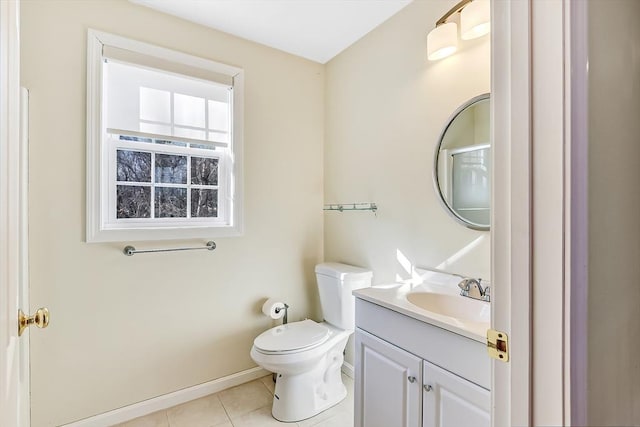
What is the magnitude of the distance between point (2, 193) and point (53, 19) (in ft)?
5.12

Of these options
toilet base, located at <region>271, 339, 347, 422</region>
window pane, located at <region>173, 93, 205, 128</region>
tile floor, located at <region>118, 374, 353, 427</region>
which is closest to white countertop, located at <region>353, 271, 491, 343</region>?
toilet base, located at <region>271, 339, 347, 422</region>

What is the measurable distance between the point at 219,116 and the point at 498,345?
207cm

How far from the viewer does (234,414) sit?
6.09 feet

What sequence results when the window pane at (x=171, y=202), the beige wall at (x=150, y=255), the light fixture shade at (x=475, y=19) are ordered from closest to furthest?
the light fixture shade at (x=475, y=19) < the beige wall at (x=150, y=255) < the window pane at (x=171, y=202)

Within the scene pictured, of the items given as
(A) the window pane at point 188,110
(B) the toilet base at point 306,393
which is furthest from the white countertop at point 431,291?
(A) the window pane at point 188,110

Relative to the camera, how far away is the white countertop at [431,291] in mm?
1062

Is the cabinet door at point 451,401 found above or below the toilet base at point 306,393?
above

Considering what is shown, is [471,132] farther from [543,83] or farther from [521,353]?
[521,353]

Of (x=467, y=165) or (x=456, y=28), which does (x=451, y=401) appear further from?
(x=456, y=28)

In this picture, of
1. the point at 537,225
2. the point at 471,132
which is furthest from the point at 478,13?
the point at 537,225

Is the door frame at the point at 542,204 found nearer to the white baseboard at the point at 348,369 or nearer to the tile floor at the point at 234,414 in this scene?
the tile floor at the point at 234,414

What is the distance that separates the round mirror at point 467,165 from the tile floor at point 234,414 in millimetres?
1340

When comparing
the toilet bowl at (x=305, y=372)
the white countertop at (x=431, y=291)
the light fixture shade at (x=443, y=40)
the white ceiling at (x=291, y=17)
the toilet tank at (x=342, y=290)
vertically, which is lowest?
the toilet bowl at (x=305, y=372)

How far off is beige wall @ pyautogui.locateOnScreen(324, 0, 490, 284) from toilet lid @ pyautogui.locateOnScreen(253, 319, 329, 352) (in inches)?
20.7
